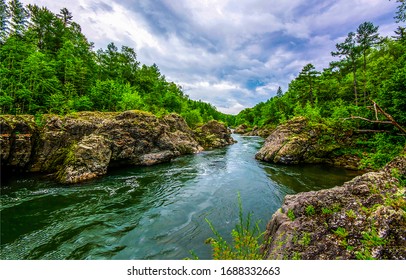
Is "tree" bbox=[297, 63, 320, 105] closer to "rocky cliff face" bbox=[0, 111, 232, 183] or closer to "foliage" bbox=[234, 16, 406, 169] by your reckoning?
"foliage" bbox=[234, 16, 406, 169]

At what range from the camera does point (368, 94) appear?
27547 millimetres

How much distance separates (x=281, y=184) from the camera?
12688 millimetres

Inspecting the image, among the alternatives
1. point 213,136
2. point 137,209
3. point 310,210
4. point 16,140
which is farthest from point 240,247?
point 213,136

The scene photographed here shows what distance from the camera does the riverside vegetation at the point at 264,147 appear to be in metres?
3.77

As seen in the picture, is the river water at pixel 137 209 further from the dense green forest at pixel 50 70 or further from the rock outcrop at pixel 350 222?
the dense green forest at pixel 50 70

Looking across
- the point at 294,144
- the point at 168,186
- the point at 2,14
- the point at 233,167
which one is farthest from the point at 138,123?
the point at 2,14

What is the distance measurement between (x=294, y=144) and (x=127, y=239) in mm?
17240

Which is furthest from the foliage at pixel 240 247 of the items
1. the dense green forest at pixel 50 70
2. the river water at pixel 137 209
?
the dense green forest at pixel 50 70

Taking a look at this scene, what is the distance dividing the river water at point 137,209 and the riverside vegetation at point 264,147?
136cm

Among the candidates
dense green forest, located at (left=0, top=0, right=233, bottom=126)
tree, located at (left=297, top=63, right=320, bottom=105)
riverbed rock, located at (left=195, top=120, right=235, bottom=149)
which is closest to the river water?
dense green forest, located at (left=0, top=0, right=233, bottom=126)

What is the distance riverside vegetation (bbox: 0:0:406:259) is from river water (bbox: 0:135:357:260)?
136 cm

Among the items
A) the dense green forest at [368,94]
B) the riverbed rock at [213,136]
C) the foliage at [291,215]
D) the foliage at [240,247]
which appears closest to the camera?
the foliage at [240,247]

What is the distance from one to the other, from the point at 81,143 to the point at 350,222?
1619 cm

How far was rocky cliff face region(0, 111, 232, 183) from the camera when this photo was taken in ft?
42.2
